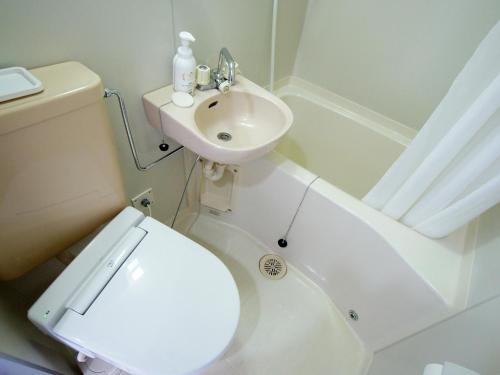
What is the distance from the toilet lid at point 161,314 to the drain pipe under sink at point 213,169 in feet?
1.32

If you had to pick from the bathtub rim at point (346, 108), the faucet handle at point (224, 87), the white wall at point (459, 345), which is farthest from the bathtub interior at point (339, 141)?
the white wall at point (459, 345)

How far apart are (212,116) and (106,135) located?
17.9 inches

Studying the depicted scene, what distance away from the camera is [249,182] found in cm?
127

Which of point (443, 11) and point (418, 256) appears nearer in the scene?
point (418, 256)

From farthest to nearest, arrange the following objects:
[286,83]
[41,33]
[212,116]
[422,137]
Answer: [286,83]
[212,116]
[422,137]
[41,33]

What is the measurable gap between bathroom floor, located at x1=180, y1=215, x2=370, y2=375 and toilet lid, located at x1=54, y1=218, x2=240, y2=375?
476mm

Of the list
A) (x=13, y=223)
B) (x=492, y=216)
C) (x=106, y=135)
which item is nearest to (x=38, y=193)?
(x=13, y=223)

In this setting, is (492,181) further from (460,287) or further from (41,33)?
(41,33)

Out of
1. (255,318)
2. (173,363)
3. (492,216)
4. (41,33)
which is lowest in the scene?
(255,318)

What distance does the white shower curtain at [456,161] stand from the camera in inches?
25.5

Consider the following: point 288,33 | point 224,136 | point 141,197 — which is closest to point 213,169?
point 224,136

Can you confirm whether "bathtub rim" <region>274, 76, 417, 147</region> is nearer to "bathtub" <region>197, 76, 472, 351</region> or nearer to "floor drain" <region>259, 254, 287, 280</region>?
"bathtub" <region>197, 76, 472, 351</region>

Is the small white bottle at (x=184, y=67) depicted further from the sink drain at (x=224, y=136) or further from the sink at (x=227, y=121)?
the sink drain at (x=224, y=136)

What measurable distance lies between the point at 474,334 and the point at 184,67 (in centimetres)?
107
